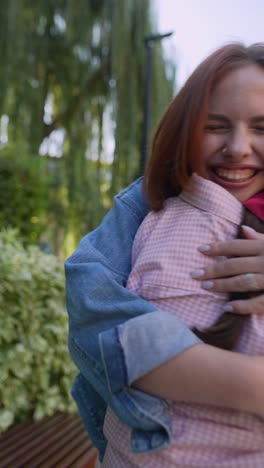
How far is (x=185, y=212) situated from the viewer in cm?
94

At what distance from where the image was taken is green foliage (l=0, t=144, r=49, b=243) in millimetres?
5246

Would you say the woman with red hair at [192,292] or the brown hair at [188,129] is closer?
the woman with red hair at [192,292]

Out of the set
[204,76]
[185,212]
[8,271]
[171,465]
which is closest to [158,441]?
[171,465]

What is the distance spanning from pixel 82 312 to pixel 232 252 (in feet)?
1.02

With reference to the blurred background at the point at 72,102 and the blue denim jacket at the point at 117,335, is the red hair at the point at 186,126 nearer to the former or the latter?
the blue denim jacket at the point at 117,335

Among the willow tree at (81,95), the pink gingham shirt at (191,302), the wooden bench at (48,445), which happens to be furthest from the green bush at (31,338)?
the willow tree at (81,95)

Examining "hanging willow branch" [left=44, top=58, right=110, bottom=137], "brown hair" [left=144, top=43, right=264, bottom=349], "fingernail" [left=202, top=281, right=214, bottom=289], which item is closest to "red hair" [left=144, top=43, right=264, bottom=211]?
"brown hair" [left=144, top=43, right=264, bottom=349]

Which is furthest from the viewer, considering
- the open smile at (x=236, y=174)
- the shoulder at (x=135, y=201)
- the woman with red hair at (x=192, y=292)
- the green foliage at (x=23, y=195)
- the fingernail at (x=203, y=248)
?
the green foliage at (x=23, y=195)

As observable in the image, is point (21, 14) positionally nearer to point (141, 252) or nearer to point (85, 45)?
point (85, 45)

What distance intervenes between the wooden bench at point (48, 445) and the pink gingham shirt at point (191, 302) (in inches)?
48.8

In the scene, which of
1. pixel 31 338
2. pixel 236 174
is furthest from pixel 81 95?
pixel 236 174

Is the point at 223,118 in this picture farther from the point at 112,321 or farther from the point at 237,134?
the point at 112,321

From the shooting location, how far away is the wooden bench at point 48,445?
2025 mm

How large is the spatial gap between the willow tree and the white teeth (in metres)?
6.30
